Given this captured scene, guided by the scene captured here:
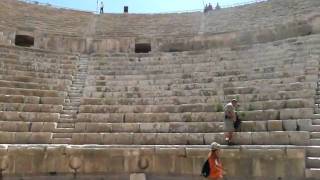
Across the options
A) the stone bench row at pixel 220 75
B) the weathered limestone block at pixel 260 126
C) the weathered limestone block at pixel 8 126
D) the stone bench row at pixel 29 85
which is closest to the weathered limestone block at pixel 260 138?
the weathered limestone block at pixel 260 126

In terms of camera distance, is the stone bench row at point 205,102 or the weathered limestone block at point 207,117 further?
the weathered limestone block at point 207,117

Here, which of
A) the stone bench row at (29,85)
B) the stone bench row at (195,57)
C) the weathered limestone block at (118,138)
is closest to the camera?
the weathered limestone block at (118,138)

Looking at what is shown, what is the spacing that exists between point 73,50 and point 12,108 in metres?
8.68

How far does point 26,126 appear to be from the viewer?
11453 millimetres

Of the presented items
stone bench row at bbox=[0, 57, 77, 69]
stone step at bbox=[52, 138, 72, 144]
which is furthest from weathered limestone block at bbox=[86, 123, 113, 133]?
stone bench row at bbox=[0, 57, 77, 69]

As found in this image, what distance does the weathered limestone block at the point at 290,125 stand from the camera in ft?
32.2

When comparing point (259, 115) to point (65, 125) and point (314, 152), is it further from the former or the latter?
point (65, 125)

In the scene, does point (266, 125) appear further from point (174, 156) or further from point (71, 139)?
point (71, 139)

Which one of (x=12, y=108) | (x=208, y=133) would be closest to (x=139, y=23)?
(x=12, y=108)

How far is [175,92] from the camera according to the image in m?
13.2

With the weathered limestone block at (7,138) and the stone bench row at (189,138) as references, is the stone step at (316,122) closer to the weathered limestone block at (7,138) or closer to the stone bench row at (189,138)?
the stone bench row at (189,138)

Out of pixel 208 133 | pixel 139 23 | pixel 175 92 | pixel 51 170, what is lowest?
pixel 51 170

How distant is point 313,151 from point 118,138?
4.34 metres

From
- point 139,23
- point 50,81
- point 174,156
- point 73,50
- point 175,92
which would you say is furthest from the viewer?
point 139,23
